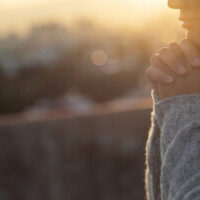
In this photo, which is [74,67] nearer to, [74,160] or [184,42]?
[74,160]

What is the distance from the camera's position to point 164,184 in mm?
1318

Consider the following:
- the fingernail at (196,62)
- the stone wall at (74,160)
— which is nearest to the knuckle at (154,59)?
the fingernail at (196,62)

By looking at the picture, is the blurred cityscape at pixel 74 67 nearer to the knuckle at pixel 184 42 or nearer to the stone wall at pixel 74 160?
the stone wall at pixel 74 160

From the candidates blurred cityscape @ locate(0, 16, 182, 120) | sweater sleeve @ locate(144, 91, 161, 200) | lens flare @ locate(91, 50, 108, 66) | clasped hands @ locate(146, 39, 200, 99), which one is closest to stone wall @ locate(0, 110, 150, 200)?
sweater sleeve @ locate(144, 91, 161, 200)

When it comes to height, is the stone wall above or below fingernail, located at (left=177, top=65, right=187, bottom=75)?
above

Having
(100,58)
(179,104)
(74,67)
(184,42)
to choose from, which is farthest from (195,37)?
(100,58)

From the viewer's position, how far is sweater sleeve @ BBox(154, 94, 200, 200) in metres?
1.23

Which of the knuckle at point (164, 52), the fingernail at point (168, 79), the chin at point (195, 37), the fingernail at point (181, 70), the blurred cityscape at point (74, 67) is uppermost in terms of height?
the blurred cityscape at point (74, 67)

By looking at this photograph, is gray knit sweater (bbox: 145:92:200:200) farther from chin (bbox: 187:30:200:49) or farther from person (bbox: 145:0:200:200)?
chin (bbox: 187:30:200:49)

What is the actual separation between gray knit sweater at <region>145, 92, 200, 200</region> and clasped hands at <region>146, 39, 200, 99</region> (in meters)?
0.02

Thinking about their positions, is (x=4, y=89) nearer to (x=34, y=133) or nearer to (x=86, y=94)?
(x=86, y=94)

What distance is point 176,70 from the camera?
1329 mm

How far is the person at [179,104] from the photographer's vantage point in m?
1.26

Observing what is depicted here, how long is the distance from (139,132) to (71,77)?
1681 inches
